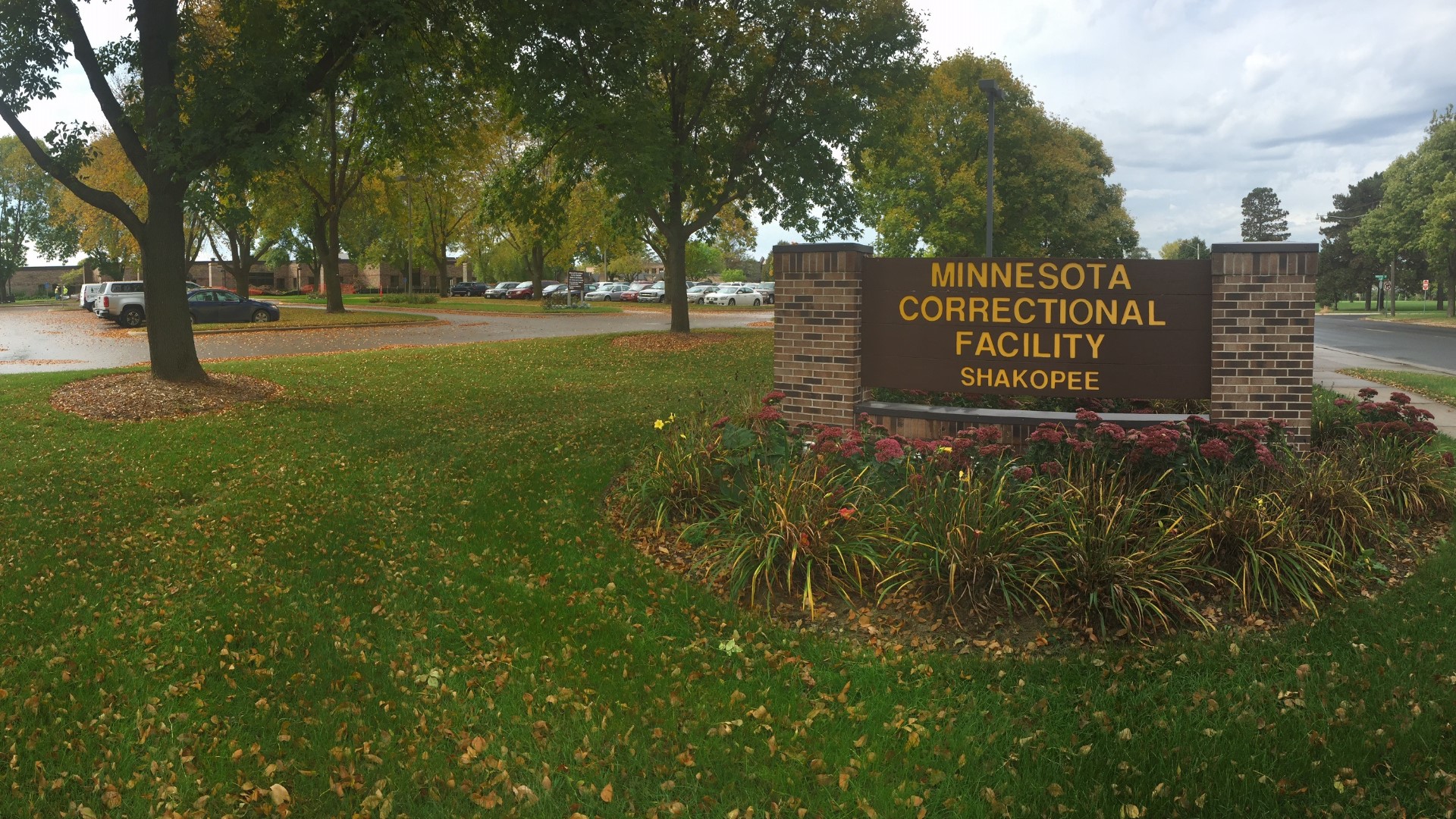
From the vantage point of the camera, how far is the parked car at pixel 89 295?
45.5 meters

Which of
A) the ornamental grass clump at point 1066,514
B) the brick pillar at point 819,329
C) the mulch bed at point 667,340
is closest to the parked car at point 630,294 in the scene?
the mulch bed at point 667,340

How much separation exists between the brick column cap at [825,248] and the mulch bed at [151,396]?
8.19 m

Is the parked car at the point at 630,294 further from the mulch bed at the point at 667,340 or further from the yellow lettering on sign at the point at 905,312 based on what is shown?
the yellow lettering on sign at the point at 905,312

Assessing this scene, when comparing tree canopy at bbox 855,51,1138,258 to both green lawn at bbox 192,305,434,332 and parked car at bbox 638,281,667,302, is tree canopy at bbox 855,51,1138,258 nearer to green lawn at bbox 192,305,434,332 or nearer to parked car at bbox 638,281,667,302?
green lawn at bbox 192,305,434,332

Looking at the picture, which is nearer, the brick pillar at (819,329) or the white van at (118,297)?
the brick pillar at (819,329)

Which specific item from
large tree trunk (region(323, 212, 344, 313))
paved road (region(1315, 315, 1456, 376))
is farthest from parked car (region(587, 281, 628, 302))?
paved road (region(1315, 315, 1456, 376))

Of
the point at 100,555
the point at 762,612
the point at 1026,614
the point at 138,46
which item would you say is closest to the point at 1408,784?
the point at 1026,614

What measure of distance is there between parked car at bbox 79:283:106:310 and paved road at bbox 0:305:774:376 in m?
0.79

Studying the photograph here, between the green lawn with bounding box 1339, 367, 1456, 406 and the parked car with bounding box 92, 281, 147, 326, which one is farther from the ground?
the parked car with bounding box 92, 281, 147, 326

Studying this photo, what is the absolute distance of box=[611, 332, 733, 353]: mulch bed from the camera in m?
22.9

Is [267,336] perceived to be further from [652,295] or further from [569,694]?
[652,295]

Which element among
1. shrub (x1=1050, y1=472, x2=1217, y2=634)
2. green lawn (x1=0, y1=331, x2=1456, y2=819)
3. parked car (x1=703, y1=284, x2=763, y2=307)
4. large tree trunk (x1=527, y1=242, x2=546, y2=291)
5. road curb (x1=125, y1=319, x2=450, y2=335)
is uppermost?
large tree trunk (x1=527, y1=242, x2=546, y2=291)

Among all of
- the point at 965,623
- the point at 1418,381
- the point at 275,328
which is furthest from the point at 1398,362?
the point at 275,328

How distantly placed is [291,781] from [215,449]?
712 centimetres
